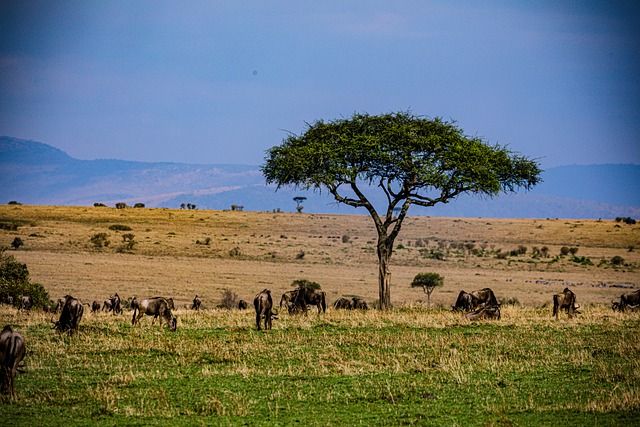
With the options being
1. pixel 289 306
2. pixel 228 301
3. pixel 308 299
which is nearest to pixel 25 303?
pixel 289 306

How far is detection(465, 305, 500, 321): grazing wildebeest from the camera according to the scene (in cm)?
2855

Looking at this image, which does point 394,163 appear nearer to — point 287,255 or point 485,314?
point 485,314

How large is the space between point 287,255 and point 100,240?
62.0ft

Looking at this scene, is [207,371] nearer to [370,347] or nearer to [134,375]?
[134,375]

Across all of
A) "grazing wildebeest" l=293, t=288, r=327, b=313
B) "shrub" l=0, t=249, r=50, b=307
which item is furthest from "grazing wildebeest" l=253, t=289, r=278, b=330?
"shrub" l=0, t=249, r=50, b=307

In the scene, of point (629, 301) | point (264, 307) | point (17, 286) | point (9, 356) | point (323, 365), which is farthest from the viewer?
point (17, 286)

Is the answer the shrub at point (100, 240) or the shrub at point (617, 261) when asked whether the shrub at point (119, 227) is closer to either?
the shrub at point (100, 240)

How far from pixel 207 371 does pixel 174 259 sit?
5232cm

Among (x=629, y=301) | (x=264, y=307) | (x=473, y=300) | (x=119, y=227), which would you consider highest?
(x=119, y=227)

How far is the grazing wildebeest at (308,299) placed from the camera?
3016cm

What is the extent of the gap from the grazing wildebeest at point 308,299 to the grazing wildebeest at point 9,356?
16046 mm

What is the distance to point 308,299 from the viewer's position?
30.6 m

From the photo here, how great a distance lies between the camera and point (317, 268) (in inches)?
2712

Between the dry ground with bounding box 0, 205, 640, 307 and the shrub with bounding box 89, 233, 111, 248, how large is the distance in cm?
90
